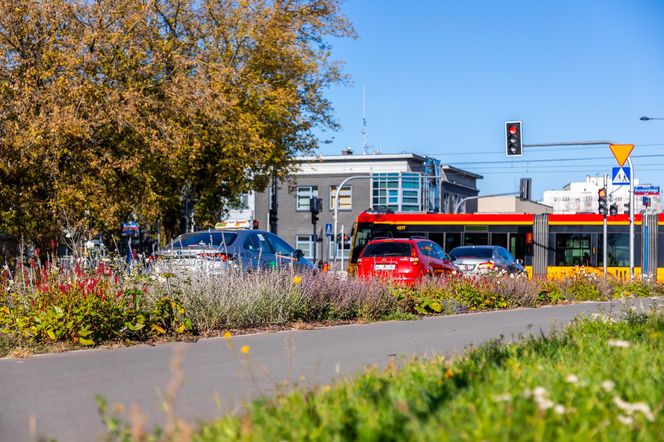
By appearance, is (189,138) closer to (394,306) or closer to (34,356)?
(394,306)

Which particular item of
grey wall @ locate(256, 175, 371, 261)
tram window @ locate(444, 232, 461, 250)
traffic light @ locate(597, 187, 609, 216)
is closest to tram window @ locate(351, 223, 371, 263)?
tram window @ locate(444, 232, 461, 250)

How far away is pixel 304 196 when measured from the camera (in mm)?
69688

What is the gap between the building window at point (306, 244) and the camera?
6856cm

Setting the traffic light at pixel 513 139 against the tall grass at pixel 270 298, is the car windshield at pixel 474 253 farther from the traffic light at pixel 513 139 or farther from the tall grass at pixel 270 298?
the tall grass at pixel 270 298

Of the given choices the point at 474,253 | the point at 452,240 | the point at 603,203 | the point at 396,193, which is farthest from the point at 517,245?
the point at 396,193

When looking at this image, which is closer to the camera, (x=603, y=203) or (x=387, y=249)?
(x=387, y=249)

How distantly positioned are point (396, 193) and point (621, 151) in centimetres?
4154

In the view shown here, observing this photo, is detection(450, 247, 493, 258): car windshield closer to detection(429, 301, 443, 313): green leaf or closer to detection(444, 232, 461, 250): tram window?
detection(444, 232, 461, 250): tram window

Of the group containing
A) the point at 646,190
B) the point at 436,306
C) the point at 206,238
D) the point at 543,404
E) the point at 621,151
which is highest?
the point at 621,151

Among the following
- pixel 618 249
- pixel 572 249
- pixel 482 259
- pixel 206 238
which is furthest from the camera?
pixel 572 249

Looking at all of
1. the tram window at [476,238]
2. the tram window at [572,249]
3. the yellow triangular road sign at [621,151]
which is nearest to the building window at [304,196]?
the tram window at [476,238]

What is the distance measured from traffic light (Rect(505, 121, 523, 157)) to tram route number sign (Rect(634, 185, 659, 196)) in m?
6.61

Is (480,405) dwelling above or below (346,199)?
below

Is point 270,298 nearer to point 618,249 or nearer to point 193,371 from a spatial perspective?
point 193,371
